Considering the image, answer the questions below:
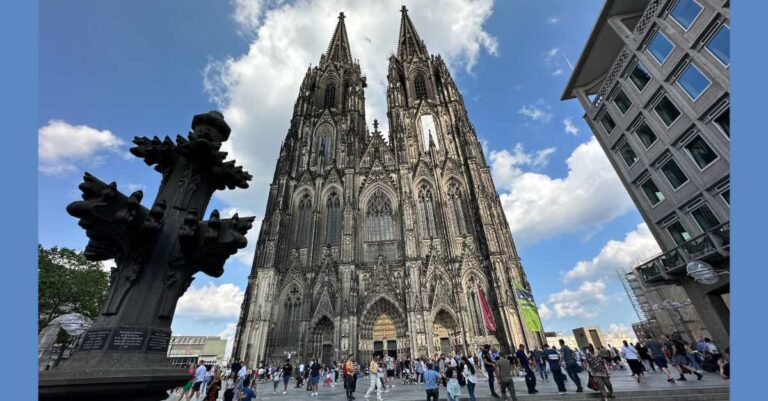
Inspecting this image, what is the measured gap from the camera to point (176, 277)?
377cm

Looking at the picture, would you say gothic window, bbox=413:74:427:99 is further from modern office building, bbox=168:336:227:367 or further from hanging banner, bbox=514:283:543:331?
modern office building, bbox=168:336:227:367

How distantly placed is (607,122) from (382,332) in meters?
19.6

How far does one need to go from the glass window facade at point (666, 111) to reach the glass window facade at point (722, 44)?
7.59ft

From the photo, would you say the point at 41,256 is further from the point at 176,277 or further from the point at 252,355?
the point at 176,277

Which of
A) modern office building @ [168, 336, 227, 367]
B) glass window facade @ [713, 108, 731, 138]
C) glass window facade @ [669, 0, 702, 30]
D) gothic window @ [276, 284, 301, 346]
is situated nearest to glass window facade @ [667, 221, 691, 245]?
glass window facade @ [713, 108, 731, 138]

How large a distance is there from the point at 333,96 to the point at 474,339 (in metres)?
29.5

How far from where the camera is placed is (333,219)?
26188 mm

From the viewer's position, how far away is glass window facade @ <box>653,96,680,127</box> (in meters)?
12.6

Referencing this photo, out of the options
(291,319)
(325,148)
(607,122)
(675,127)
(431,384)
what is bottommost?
(431,384)

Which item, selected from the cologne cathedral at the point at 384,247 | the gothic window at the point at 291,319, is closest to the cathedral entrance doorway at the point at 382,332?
the cologne cathedral at the point at 384,247

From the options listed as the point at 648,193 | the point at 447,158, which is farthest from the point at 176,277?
the point at 447,158

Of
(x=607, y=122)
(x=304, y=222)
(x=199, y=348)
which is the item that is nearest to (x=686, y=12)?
(x=607, y=122)

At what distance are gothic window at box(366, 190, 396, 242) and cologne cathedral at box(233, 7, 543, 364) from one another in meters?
0.09

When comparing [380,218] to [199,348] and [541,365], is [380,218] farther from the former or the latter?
[199,348]
